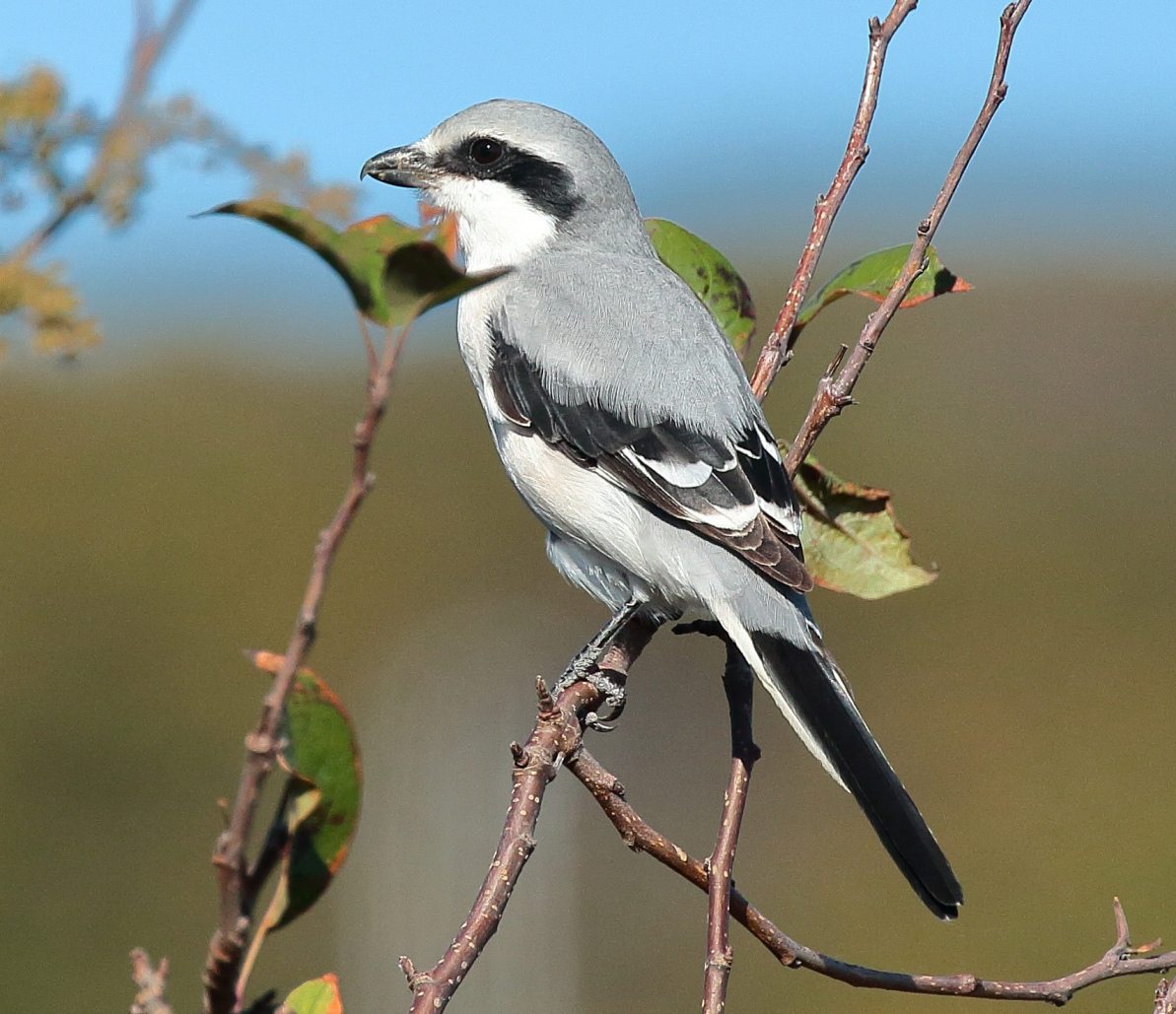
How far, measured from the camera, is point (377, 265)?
2.60ft

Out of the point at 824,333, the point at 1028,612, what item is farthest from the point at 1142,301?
the point at 1028,612

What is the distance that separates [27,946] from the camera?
545 centimetres

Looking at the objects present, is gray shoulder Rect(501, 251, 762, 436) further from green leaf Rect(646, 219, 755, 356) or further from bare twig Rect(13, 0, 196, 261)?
bare twig Rect(13, 0, 196, 261)

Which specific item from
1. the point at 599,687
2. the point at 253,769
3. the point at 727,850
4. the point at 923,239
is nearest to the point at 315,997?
the point at 253,769

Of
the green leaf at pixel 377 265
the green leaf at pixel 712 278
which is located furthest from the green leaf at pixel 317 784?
the green leaf at pixel 712 278

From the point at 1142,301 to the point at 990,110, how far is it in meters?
12.7

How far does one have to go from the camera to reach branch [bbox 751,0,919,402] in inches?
75.8

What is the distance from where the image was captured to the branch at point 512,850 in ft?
3.53

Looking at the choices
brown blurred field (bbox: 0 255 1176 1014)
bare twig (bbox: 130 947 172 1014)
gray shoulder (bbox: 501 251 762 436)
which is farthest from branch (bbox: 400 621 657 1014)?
brown blurred field (bbox: 0 255 1176 1014)

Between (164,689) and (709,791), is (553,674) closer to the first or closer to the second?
(709,791)

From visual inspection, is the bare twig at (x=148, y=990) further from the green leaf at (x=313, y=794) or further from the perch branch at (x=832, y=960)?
the perch branch at (x=832, y=960)

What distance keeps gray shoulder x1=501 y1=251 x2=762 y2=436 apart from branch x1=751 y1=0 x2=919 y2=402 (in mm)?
225

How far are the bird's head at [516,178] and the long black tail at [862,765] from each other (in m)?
1.02

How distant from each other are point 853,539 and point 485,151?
46.9 inches
